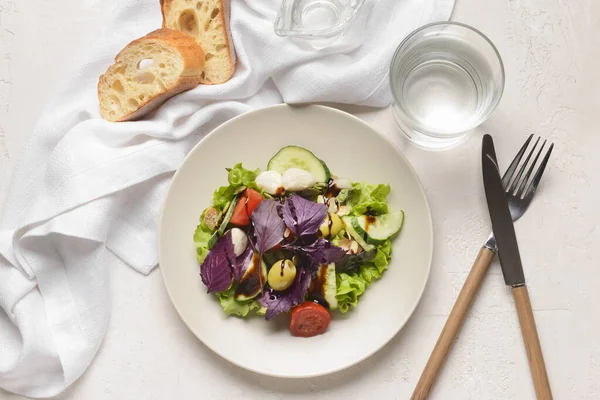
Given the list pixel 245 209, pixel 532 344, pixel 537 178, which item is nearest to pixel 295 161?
pixel 245 209

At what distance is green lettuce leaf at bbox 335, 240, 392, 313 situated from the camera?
1.30 m

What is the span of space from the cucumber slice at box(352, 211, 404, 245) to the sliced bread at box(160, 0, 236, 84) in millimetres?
424

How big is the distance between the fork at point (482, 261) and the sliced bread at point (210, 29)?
0.64 meters

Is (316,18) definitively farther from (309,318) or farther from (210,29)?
(309,318)

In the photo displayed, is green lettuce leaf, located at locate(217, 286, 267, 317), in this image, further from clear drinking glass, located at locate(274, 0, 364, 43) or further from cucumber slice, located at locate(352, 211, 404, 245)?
clear drinking glass, located at locate(274, 0, 364, 43)

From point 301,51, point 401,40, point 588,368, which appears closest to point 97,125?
point 301,51

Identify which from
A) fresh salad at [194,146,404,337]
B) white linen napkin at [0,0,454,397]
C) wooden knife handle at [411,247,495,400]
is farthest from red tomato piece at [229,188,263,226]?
wooden knife handle at [411,247,495,400]

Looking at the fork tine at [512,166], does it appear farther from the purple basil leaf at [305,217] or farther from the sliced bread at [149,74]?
the sliced bread at [149,74]

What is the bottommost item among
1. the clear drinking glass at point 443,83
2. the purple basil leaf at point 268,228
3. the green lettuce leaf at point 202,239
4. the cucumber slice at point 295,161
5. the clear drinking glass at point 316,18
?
the green lettuce leaf at point 202,239

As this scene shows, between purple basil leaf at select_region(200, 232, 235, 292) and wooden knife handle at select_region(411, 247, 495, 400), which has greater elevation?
purple basil leaf at select_region(200, 232, 235, 292)

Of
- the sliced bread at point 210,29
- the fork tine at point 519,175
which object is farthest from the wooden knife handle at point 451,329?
the sliced bread at point 210,29

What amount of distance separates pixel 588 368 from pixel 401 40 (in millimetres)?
802

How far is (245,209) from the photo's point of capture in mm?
1285

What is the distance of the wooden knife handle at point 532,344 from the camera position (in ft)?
4.42
